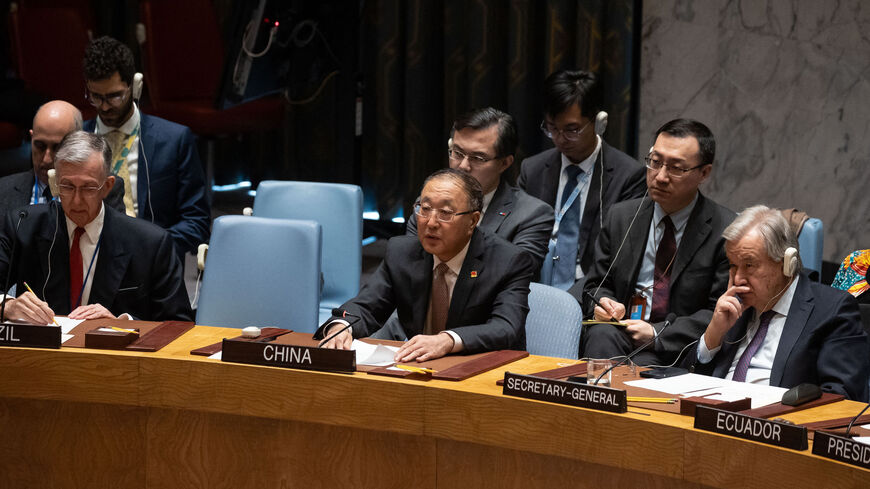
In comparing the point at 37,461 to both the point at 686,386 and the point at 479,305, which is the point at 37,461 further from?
the point at 686,386

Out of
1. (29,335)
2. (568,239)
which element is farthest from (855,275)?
(29,335)

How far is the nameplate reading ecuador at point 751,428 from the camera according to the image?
205cm

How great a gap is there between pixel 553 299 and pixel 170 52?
417cm

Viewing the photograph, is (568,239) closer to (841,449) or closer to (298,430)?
(298,430)

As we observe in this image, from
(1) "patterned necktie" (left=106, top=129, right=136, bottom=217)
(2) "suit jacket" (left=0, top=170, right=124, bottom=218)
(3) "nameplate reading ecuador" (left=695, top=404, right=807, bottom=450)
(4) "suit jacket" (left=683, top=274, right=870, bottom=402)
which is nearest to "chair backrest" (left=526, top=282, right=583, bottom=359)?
(4) "suit jacket" (left=683, top=274, right=870, bottom=402)

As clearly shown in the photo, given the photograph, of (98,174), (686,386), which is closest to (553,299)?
(686,386)

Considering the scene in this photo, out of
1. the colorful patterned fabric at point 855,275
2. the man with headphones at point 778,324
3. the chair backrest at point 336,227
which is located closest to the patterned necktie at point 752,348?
the man with headphones at point 778,324

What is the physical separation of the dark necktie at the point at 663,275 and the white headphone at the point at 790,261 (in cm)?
68

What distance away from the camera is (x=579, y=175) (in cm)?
427

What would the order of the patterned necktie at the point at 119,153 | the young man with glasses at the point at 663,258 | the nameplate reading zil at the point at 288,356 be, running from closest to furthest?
the nameplate reading zil at the point at 288,356 → the young man with glasses at the point at 663,258 → the patterned necktie at the point at 119,153

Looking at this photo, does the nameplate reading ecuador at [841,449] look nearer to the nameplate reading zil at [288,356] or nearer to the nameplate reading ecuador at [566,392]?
the nameplate reading ecuador at [566,392]

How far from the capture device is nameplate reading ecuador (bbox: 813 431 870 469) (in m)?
1.97

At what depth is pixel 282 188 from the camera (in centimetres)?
413

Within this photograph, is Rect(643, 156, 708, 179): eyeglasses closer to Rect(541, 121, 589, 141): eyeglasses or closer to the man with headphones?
the man with headphones
